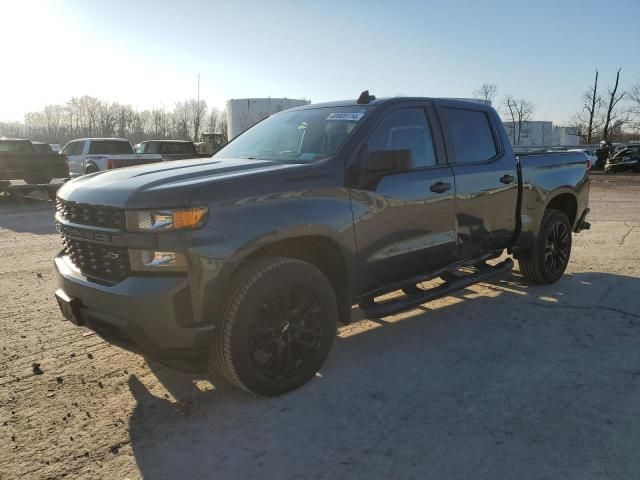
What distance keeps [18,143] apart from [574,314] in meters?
17.2

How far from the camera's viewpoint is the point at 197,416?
125 inches

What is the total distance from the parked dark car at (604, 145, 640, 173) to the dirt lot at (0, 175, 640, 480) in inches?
1177

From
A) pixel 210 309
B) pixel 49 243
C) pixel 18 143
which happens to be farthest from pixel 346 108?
pixel 18 143

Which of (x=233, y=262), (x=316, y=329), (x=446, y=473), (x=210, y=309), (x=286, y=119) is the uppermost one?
(x=286, y=119)

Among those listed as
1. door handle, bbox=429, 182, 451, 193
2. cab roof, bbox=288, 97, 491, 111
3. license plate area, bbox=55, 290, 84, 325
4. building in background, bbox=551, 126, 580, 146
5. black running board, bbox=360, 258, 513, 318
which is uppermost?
building in background, bbox=551, 126, 580, 146

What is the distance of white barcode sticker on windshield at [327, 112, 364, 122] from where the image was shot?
3996 millimetres

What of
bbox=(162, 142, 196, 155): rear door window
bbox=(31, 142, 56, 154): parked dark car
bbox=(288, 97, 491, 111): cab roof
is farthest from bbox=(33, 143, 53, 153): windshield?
bbox=(288, 97, 491, 111): cab roof

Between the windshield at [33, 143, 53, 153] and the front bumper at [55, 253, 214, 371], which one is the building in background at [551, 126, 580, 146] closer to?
the windshield at [33, 143, 53, 153]

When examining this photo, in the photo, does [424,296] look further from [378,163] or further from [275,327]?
[275,327]

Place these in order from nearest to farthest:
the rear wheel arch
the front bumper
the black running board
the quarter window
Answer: the front bumper < the black running board < the quarter window < the rear wheel arch

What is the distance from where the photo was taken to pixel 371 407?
10.7ft

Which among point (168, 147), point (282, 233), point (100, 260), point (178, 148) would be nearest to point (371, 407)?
point (282, 233)

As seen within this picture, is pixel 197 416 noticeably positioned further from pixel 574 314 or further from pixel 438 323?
pixel 574 314

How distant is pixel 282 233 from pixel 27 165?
52.6 feet
